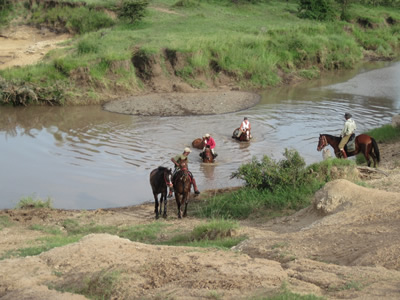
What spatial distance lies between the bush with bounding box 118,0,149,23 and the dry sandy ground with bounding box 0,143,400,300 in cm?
3086

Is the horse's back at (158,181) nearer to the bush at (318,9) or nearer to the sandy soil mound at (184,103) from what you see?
the sandy soil mound at (184,103)

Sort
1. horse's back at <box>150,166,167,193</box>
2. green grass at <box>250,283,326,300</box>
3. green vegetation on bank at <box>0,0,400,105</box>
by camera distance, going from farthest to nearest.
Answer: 1. green vegetation on bank at <box>0,0,400,105</box>
2. horse's back at <box>150,166,167,193</box>
3. green grass at <box>250,283,326,300</box>

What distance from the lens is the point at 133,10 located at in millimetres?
41531

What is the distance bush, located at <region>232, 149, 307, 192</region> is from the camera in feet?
51.5

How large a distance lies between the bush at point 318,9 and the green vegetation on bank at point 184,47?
749 mm

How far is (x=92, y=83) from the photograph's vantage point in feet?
105

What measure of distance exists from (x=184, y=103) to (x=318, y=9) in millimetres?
25257

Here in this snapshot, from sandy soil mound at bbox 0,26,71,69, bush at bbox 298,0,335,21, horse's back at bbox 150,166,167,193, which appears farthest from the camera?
bush at bbox 298,0,335,21

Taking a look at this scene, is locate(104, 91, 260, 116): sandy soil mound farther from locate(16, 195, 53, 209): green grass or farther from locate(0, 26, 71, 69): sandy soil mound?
locate(16, 195, 53, 209): green grass

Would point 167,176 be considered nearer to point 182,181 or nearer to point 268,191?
point 182,181

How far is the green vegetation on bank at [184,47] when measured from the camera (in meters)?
31.7

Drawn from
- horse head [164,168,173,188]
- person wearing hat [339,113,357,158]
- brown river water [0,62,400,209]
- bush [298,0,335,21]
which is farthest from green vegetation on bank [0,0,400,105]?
horse head [164,168,173,188]

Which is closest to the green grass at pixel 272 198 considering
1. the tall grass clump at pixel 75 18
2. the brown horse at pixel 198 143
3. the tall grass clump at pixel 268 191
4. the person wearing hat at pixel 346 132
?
the tall grass clump at pixel 268 191

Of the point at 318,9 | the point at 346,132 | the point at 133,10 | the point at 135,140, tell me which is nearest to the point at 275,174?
the point at 346,132
